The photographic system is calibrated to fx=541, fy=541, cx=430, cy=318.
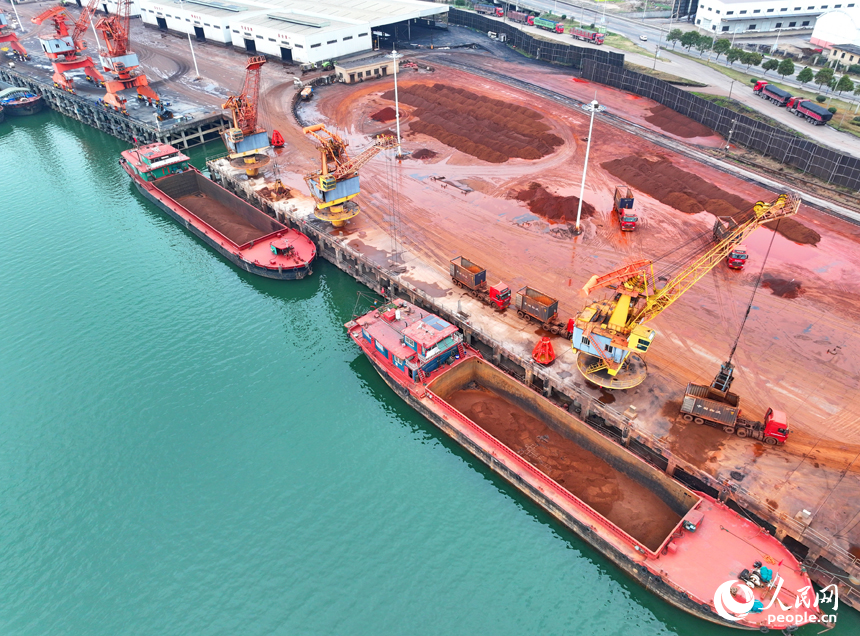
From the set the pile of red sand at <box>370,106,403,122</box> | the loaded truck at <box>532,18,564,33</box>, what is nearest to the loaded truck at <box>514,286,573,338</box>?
the pile of red sand at <box>370,106,403,122</box>

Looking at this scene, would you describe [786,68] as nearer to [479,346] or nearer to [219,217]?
[479,346]

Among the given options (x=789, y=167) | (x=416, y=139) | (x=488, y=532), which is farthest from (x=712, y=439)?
(x=416, y=139)

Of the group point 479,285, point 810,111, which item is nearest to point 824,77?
point 810,111

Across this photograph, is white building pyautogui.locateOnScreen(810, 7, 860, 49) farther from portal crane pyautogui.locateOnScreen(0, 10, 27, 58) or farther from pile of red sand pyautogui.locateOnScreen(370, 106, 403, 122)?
portal crane pyautogui.locateOnScreen(0, 10, 27, 58)

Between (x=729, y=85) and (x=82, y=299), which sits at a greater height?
(x=729, y=85)

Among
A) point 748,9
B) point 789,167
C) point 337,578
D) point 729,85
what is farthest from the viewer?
point 748,9

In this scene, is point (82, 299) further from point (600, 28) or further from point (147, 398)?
point (600, 28)
